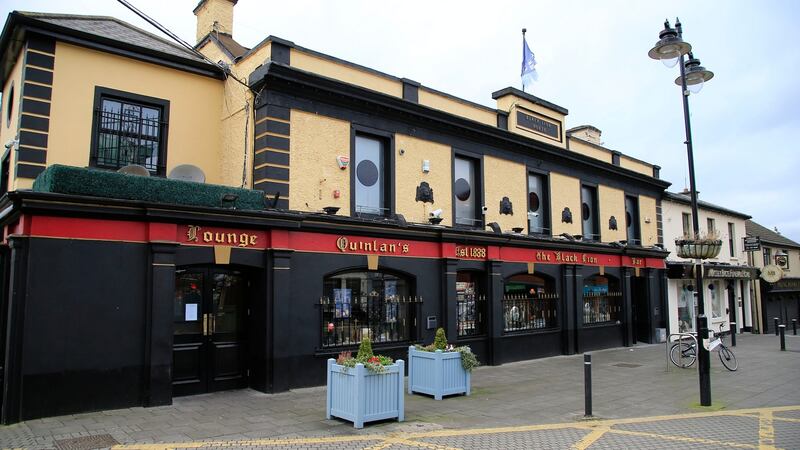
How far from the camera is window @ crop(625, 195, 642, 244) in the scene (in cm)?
2359

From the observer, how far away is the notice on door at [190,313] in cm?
1117

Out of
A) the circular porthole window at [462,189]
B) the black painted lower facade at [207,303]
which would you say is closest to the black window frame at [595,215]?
the black painted lower facade at [207,303]

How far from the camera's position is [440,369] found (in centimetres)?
1102

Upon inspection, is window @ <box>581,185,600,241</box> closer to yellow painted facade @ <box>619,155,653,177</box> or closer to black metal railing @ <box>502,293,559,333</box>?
yellow painted facade @ <box>619,155,653,177</box>

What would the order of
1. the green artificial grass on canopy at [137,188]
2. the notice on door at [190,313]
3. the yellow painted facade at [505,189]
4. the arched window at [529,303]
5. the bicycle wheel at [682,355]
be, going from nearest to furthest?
1. the green artificial grass on canopy at [137,188]
2. the notice on door at [190,313]
3. the bicycle wheel at [682,355]
4. the yellow painted facade at [505,189]
5. the arched window at [529,303]

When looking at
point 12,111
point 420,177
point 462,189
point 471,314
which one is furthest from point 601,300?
point 12,111

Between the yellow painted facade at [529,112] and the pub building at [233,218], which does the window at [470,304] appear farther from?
the yellow painted facade at [529,112]

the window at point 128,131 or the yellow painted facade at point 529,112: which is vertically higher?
the yellow painted facade at point 529,112

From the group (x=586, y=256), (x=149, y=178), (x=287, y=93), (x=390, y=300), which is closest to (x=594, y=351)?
(x=586, y=256)

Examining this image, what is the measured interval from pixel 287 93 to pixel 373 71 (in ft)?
9.01

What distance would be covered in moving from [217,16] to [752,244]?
28.0 meters

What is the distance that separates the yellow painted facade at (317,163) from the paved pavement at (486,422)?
13.8 ft

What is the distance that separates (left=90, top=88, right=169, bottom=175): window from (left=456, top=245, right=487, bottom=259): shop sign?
304 inches

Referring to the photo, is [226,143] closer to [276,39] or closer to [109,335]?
[276,39]
